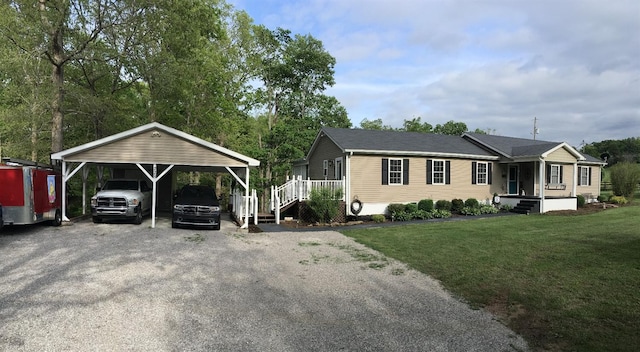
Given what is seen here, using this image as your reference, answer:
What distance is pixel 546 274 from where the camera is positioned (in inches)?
296

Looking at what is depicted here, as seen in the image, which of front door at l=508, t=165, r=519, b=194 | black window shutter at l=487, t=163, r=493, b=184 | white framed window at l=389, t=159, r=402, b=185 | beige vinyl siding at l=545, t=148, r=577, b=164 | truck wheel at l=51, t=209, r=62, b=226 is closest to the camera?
truck wheel at l=51, t=209, r=62, b=226

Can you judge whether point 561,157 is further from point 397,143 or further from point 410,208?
point 410,208

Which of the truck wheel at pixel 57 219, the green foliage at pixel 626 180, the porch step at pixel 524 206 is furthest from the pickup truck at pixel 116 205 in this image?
the green foliage at pixel 626 180

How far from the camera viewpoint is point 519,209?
68.4 ft

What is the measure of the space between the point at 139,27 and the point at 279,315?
18.7 metres

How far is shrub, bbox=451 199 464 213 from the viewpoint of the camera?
20.0 metres

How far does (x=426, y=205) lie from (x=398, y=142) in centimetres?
383

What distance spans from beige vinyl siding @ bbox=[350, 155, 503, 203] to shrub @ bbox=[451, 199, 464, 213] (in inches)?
21.5

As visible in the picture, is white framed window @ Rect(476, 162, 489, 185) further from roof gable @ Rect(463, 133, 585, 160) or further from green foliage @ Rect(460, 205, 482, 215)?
green foliage @ Rect(460, 205, 482, 215)

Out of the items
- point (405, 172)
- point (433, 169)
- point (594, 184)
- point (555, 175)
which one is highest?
point (433, 169)

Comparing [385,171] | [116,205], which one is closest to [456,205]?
[385,171]

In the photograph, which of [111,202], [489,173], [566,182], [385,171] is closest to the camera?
[111,202]

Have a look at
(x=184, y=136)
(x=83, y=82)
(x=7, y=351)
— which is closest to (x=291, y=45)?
(x=83, y=82)

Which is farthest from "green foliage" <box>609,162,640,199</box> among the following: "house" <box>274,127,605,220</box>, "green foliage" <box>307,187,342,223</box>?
"green foliage" <box>307,187,342,223</box>
